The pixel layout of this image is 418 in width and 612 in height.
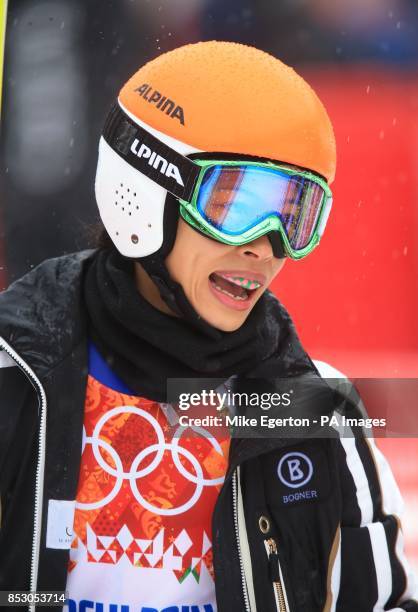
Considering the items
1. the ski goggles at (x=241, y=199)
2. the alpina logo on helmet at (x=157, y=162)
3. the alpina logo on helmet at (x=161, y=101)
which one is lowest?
the ski goggles at (x=241, y=199)

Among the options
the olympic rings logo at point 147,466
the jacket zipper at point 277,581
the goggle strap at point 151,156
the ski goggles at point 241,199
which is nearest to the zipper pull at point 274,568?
the jacket zipper at point 277,581

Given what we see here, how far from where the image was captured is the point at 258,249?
2.02 meters

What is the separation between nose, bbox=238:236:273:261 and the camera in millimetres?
2010

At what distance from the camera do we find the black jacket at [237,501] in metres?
1.91

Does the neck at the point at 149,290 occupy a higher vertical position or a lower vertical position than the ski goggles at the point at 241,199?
lower

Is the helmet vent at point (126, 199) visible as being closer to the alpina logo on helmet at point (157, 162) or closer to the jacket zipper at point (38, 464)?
the alpina logo on helmet at point (157, 162)

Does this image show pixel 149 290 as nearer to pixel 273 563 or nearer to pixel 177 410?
pixel 177 410

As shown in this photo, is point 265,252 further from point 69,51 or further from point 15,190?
point 69,51

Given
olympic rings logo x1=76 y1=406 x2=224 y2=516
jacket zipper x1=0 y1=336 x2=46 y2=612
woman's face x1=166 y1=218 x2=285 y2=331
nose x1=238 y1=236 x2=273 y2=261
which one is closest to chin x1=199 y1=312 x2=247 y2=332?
woman's face x1=166 y1=218 x2=285 y2=331

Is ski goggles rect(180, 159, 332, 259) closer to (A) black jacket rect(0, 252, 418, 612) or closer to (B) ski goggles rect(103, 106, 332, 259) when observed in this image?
(B) ski goggles rect(103, 106, 332, 259)

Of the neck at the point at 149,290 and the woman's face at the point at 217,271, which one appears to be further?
the neck at the point at 149,290

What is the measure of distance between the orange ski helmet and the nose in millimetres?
198

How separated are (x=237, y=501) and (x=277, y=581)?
0.21 m

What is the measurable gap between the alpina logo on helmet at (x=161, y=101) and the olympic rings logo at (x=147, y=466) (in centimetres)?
72
